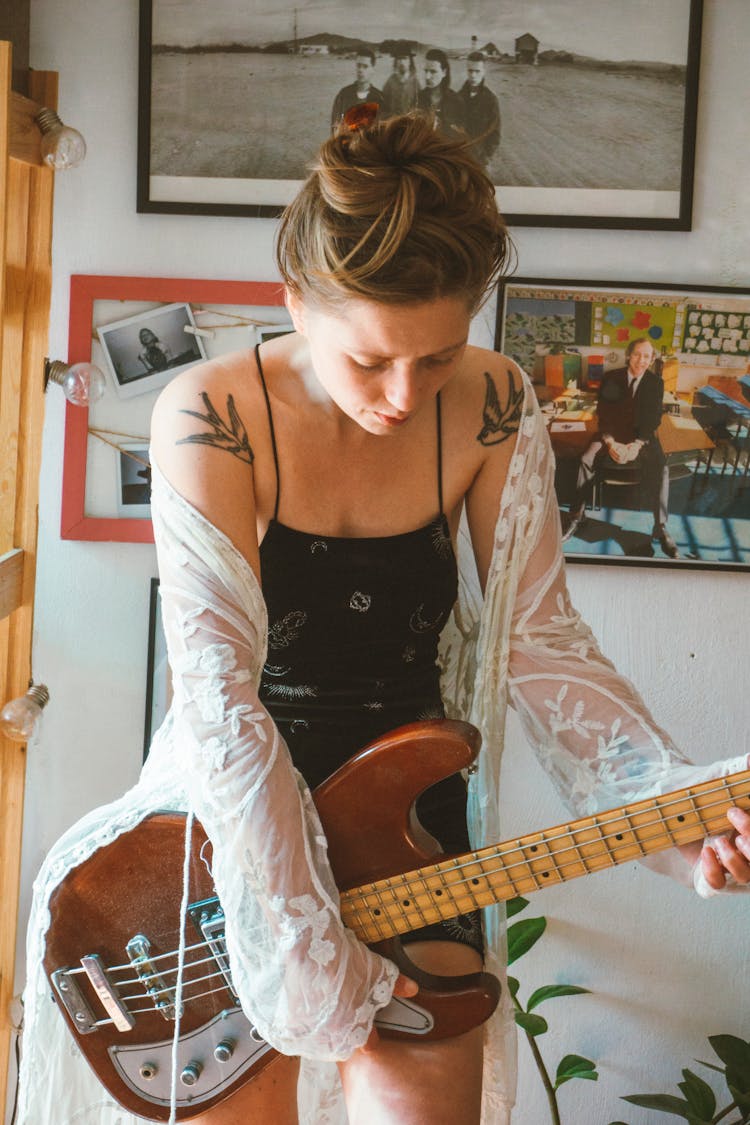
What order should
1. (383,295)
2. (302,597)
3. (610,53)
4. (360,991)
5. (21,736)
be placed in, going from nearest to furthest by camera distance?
1. (383,295)
2. (360,991)
3. (302,597)
4. (21,736)
5. (610,53)

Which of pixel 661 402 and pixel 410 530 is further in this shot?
pixel 661 402

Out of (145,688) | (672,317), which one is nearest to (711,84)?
(672,317)

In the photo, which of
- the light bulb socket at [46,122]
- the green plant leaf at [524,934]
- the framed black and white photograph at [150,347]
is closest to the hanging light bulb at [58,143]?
the light bulb socket at [46,122]

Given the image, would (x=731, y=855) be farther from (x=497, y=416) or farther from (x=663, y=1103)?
(x=663, y=1103)

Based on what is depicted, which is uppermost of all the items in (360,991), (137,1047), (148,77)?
(148,77)

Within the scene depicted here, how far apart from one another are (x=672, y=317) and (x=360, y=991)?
1303 mm

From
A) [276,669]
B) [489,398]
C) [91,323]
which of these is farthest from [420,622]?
[91,323]

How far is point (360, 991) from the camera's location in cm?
116

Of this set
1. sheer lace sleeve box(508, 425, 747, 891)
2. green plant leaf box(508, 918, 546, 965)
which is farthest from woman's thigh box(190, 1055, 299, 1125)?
green plant leaf box(508, 918, 546, 965)

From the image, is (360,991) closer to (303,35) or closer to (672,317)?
(672,317)

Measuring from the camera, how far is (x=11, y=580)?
1.70m

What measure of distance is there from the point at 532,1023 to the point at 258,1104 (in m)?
0.78

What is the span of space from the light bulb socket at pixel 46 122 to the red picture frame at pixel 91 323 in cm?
38

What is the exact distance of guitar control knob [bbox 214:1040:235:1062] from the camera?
1.25m
